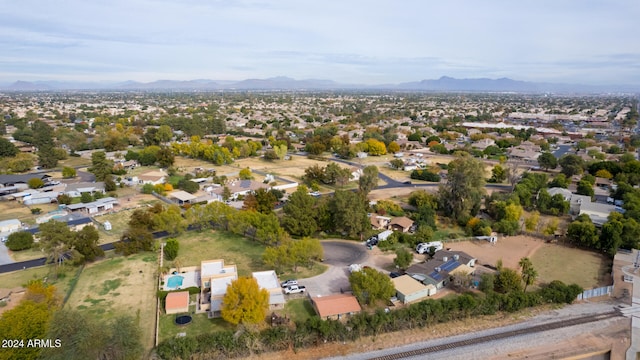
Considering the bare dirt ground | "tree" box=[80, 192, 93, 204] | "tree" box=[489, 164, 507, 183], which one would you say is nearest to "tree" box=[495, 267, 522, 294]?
the bare dirt ground

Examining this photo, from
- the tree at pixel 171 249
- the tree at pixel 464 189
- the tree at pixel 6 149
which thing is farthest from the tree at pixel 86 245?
the tree at pixel 6 149

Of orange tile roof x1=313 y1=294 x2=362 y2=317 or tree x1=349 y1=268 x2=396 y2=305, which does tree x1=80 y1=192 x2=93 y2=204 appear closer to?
orange tile roof x1=313 y1=294 x2=362 y2=317

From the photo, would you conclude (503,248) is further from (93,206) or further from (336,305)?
(93,206)

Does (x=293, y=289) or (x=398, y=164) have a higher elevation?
(x=398, y=164)

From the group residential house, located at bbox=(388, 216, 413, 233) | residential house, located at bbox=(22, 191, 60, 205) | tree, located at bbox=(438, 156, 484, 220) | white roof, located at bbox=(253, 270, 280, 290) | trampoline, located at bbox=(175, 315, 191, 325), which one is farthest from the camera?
residential house, located at bbox=(22, 191, 60, 205)

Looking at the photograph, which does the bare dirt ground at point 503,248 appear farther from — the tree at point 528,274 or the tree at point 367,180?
the tree at point 367,180

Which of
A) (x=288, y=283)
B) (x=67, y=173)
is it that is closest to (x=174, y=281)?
(x=288, y=283)
